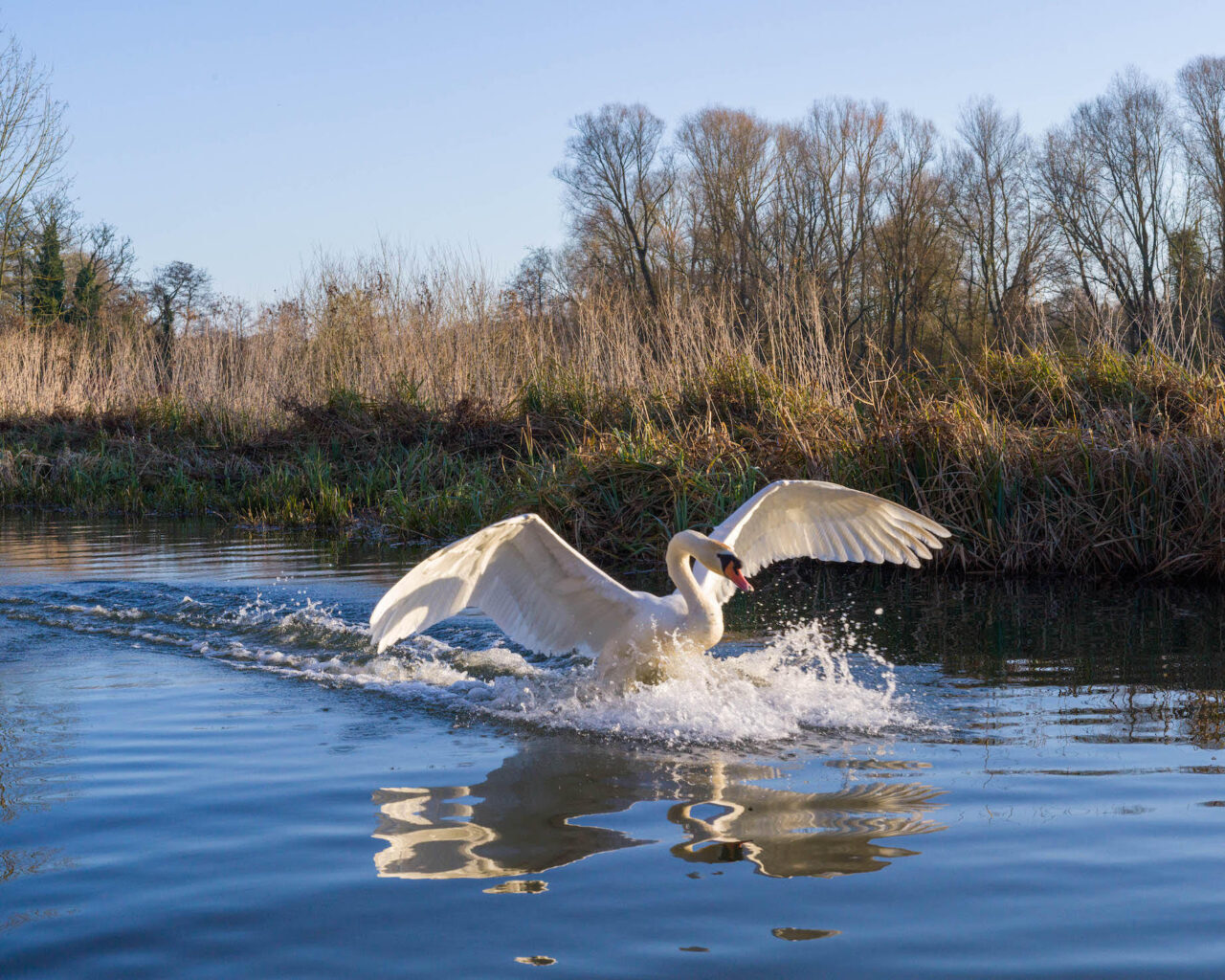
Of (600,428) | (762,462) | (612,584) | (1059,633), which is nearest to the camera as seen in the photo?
(612,584)

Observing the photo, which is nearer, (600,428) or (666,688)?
(666,688)

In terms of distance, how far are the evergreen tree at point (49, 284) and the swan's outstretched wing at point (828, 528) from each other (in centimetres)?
2685

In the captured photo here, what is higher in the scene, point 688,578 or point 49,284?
point 49,284

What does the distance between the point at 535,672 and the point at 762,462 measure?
471 centimetres

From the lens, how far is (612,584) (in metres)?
A: 4.71

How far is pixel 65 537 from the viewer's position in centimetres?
1149

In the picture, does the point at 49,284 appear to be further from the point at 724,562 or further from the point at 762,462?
the point at 724,562

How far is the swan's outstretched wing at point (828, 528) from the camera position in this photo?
5316mm

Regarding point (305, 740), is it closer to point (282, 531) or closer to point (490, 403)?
point (282, 531)

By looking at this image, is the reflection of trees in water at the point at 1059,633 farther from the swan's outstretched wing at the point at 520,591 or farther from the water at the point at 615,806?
the swan's outstretched wing at the point at 520,591

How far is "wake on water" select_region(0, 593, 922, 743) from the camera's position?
435cm

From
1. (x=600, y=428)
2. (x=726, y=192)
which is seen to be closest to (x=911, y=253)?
(x=726, y=192)

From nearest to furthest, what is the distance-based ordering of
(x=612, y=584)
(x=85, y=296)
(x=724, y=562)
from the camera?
(x=724, y=562) → (x=612, y=584) → (x=85, y=296)

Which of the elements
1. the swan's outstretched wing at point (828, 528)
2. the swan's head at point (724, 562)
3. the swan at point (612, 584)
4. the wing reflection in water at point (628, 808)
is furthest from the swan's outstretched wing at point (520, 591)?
the wing reflection in water at point (628, 808)
